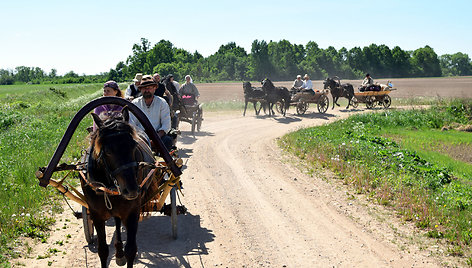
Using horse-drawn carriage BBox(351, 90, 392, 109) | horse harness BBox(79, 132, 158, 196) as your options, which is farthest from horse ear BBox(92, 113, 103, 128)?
horse-drawn carriage BBox(351, 90, 392, 109)

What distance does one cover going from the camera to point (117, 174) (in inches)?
182

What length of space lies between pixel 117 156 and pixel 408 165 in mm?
9411

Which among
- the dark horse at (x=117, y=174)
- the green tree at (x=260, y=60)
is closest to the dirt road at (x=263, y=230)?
the dark horse at (x=117, y=174)

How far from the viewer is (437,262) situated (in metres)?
6.64

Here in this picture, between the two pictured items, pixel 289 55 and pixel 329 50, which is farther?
pixel 329 50

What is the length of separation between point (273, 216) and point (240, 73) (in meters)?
101

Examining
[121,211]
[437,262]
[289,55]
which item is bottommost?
[437,262]

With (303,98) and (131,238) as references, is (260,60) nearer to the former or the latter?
Result: (303,98)

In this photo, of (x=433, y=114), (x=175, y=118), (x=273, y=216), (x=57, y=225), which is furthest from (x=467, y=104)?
(x=57, y=225)

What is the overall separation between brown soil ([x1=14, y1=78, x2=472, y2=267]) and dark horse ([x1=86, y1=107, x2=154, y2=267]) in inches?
43.1

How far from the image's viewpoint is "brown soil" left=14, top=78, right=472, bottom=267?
661 cm

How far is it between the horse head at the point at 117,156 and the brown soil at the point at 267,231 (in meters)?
2.03

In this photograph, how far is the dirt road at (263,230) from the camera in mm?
6605

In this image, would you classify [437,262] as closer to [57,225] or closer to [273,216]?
[273,216]
